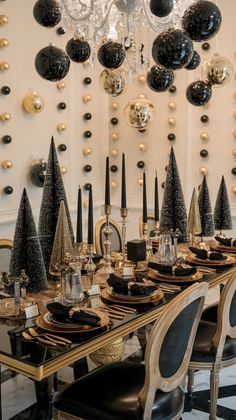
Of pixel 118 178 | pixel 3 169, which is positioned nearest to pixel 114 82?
pixel 3 169

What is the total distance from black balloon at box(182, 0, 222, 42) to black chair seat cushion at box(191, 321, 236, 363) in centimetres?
147

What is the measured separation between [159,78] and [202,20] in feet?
2.86

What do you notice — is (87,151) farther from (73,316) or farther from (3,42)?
(73,316)

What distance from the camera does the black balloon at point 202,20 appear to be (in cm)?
231

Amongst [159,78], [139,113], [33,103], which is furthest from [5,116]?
[159,78]

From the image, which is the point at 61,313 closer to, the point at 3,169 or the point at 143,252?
the point at 143,252

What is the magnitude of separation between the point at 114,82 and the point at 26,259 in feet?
5.16

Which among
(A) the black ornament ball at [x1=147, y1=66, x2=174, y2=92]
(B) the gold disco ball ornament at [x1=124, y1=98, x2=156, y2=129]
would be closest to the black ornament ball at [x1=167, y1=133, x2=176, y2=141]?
(B) the gold disco ball ornament at [x1=124, y1=98, x2=156, y2=129]

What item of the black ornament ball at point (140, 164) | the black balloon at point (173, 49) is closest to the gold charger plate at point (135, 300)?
the black balloon at point (173, 49)

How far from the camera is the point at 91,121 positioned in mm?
5555

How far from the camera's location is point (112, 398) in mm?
2025

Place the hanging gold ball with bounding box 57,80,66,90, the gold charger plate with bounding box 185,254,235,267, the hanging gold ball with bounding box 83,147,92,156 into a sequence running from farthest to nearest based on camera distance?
the hanging gold ball with bounding box 83,147,92,156 < the hanging gold ball with bounding box 57,80,66,90 < the gold charger plate with bounding box 185,254,235,267

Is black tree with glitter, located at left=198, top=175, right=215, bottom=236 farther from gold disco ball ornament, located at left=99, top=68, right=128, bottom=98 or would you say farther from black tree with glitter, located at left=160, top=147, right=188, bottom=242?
gold disco ball ornament, located at left=99, top=68, right=128, bottom=98

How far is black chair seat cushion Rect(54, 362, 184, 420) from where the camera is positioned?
77.7 inches
